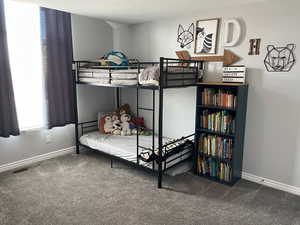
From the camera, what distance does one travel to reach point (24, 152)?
337 centimetres

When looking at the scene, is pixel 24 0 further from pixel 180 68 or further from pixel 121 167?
pixel 121 167

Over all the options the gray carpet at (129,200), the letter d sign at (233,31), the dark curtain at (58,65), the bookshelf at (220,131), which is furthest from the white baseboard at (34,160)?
the letter d sign at (233,31)

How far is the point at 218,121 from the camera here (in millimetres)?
2885

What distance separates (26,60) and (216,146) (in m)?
2.89

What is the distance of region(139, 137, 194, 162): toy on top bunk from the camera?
2830mm

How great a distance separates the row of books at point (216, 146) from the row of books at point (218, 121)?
0.39ft

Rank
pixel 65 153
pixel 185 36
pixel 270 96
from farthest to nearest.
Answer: pixel 65 153 → pixel 185 36 → pixel 270 96

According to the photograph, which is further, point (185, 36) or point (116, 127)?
point (116, 127)

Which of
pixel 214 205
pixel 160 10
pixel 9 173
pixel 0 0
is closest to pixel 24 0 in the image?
pixel 0 0

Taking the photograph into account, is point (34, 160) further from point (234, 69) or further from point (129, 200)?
point (234, 69)

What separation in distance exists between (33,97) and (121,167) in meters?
1.67

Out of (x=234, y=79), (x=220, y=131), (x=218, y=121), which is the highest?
(x=234, y=79)

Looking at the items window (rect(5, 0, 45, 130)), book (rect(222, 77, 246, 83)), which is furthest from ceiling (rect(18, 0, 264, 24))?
book (rect(222, 77, 246, 83))

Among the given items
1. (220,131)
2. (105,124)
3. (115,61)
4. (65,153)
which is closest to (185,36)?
(115,61)
